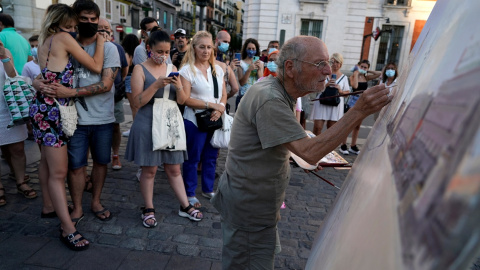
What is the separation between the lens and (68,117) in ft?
8.21

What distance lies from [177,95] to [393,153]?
2566 mm

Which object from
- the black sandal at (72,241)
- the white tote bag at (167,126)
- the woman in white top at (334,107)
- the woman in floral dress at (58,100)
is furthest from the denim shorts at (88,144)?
the woman in white top at (334,107)

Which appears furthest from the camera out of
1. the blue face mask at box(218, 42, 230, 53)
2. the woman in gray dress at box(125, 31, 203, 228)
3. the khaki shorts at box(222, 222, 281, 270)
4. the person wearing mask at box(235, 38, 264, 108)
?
the person wearing mask at box(235, 38, 264, 108)

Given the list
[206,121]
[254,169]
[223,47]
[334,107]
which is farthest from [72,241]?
[334,107]

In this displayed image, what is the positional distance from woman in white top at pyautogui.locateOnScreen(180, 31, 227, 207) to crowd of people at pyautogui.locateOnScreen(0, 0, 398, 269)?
0.01 metres

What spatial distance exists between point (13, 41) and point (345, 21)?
1912 cm

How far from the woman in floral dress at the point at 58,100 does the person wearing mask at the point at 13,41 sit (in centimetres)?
333

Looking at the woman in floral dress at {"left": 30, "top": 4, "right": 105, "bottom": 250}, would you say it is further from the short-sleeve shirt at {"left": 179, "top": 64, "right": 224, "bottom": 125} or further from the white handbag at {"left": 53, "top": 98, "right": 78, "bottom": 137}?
the short-sleeve shirt at {"left": 179, "top": 64, "right": 224, "bottom": 125}

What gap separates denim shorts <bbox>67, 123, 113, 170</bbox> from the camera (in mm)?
2682

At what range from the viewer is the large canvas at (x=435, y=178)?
0.32 m

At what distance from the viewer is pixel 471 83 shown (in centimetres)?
40

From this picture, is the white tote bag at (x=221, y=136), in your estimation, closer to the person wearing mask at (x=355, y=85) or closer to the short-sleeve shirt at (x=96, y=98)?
the short-sleeve shirt at (x=96, y=98)

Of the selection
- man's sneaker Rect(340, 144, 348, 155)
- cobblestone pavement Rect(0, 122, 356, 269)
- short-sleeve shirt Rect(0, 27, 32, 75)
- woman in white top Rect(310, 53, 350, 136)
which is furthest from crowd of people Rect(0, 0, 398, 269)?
man's sneaker Rect(340, 144, 348, 155)

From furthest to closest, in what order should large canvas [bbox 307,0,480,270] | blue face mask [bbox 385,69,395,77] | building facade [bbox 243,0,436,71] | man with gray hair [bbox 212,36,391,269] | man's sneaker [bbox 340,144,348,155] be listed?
building facade [bbox 243,0,436,71]
man's sneaker [bbox 340,144,348,155]
blue face mask [bbox 385,69,395,77]
man with gray hair [bbox 212,36,391,269]
large canvas [bbox 307,0,480,270]
